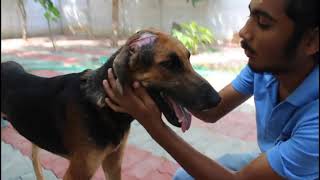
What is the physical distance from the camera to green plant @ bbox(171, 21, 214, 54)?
7258mm

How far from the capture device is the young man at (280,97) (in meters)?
1.48

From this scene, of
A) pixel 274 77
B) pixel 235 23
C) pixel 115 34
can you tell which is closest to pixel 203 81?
pixel 274 77

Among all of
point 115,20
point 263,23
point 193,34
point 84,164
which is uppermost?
point 263,23

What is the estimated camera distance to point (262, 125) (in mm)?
2008

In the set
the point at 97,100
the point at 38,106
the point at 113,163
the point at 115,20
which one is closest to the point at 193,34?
the point at 115,20

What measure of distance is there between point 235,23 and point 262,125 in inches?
270

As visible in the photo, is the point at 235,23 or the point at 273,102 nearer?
the point at 273,102

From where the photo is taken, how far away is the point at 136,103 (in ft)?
5.51

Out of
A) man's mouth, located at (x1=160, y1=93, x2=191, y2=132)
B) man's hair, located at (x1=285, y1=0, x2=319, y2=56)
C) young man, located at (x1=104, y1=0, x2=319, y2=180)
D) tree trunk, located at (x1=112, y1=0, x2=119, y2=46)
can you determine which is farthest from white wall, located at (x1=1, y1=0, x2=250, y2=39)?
man's hair, located at (x1=285, y1=0, x2=319, y2=56)

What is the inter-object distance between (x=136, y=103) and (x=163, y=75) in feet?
0.62

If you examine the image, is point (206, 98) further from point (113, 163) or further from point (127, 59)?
point (113, 163)

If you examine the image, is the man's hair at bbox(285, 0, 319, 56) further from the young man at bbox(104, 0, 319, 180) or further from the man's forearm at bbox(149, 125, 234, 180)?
the man's forearm at bbox(149, 125, 234, 180)

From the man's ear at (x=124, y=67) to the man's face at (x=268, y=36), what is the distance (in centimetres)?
51

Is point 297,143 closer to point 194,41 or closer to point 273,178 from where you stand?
point 273,178
